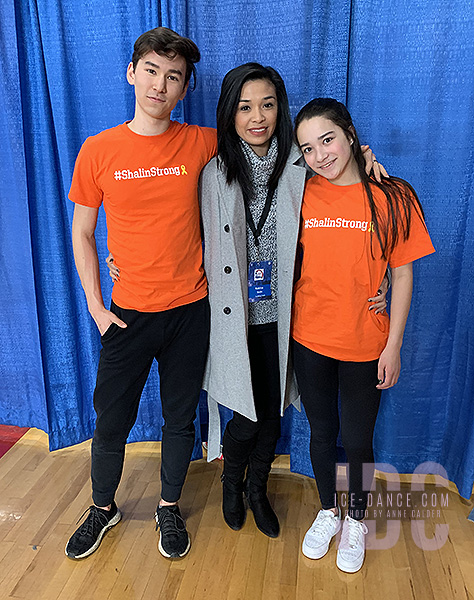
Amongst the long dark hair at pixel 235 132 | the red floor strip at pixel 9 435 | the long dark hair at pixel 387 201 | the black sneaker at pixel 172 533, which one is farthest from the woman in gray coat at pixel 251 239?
the red floor strip at pixel 9 435

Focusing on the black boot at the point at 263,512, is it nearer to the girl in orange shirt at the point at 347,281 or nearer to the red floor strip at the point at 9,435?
the girl in orange shirt at the point at 347,281

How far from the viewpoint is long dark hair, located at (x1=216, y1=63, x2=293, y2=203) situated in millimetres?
1517

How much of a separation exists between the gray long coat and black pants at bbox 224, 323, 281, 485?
47 millimetres

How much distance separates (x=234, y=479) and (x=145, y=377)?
498 millimetres

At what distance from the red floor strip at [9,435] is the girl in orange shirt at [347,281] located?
145 cm

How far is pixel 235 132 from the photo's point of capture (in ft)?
5.22

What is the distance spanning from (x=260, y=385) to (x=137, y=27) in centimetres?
136

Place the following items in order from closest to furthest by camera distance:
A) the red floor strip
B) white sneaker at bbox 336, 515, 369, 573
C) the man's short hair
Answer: the man's short hair, white sneaker at bbox 336, 515, 369, 573, the red floor strip

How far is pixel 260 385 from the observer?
1788mm

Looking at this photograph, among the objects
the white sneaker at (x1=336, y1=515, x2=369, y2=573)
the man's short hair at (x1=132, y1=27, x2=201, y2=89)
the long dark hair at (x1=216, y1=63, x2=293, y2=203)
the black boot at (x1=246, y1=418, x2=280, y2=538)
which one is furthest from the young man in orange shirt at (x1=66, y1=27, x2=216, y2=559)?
the white sneaker at (x1=336, y1=515, x2=369, y2=573)

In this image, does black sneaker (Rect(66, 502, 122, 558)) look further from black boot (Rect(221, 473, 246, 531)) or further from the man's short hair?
the man's short hair

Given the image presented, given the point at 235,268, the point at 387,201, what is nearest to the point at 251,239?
the point at 235,268

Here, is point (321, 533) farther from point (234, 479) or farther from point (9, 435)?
point (9, 435)

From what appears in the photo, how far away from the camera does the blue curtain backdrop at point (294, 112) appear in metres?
1.82
